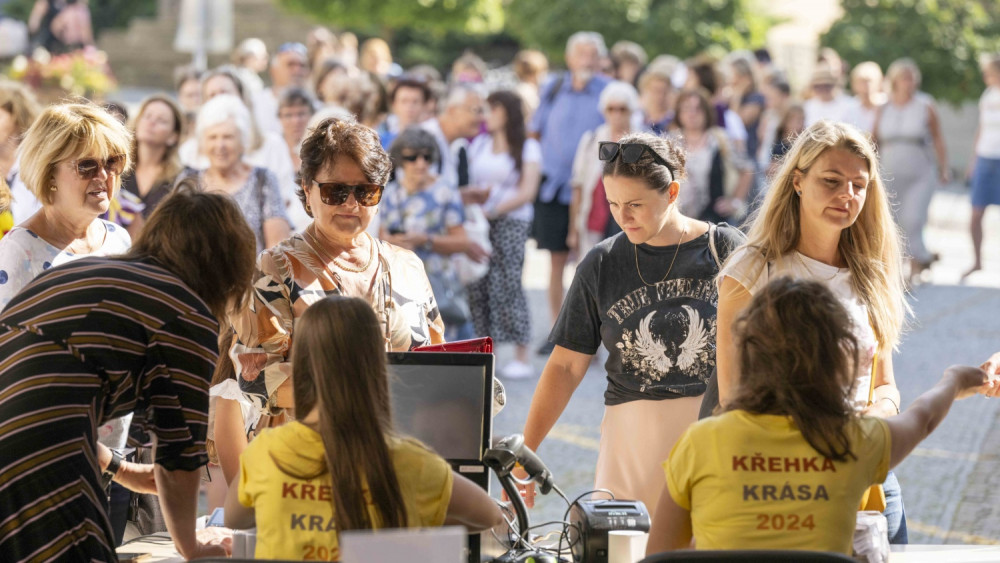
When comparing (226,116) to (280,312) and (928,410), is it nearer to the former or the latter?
(280,312)

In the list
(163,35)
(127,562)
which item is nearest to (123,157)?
(127,562)

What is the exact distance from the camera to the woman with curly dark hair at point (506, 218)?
27.6 ft

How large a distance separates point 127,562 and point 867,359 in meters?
1.93

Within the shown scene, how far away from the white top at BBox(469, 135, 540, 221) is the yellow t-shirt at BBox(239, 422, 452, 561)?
5.97m

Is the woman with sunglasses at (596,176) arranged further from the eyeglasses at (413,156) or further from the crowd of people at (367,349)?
the crowd of people at (367,349)

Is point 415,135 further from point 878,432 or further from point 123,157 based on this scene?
point 878,432

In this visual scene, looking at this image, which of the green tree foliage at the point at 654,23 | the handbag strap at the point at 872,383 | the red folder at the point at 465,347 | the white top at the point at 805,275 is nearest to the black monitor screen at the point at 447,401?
the red folder at the point at 465,347

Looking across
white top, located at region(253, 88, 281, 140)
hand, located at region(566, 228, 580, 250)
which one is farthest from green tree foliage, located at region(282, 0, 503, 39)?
hand, located at region(566, 228, 580, 250)

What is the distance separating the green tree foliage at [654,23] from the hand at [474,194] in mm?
14521

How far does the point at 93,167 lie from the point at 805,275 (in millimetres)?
2105

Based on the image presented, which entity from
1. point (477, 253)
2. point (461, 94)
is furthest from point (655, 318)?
point (461, 94)

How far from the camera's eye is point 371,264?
3.48 metres

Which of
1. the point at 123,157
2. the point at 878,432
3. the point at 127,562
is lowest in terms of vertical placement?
the point at 127,562

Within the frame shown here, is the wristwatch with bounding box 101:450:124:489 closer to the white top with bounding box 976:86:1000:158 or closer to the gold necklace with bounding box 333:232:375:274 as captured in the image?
the gold necklace with bounding box 333:232:375:274
